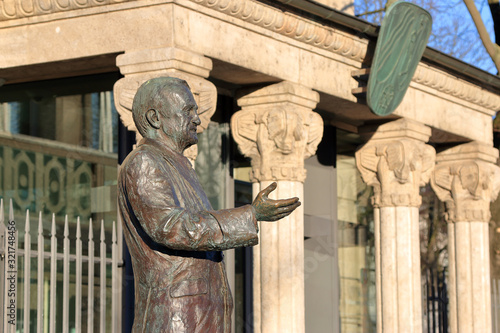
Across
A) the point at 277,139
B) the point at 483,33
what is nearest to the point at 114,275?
the point at 277,139

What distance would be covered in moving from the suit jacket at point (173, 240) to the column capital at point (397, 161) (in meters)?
8.00

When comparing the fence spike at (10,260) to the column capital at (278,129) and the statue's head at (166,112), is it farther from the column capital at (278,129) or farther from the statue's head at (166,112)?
the statue's head at (166,112)

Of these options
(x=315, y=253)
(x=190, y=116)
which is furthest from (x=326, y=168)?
(x=190, y=116)

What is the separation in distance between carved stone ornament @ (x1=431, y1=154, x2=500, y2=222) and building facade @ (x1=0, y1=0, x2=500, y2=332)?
0.06ft

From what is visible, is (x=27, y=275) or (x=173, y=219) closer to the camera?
(x=173, y=219)

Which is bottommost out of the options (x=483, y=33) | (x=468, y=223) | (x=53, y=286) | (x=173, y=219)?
(x=53, y=286)

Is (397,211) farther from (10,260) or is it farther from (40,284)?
(10,260)

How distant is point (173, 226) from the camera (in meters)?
4.31

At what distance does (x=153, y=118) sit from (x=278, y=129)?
219 inches

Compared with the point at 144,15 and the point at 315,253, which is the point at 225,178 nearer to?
the point at 315,253

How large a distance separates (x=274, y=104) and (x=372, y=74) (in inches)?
48.5

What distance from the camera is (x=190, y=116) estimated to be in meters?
4.69

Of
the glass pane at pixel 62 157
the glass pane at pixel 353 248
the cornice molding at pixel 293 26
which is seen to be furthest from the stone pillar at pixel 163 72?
the glass pane at pixel 353 248

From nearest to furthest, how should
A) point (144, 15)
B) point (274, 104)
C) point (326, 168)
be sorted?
point (144, 15), point (274, 104), point (326, 168)
